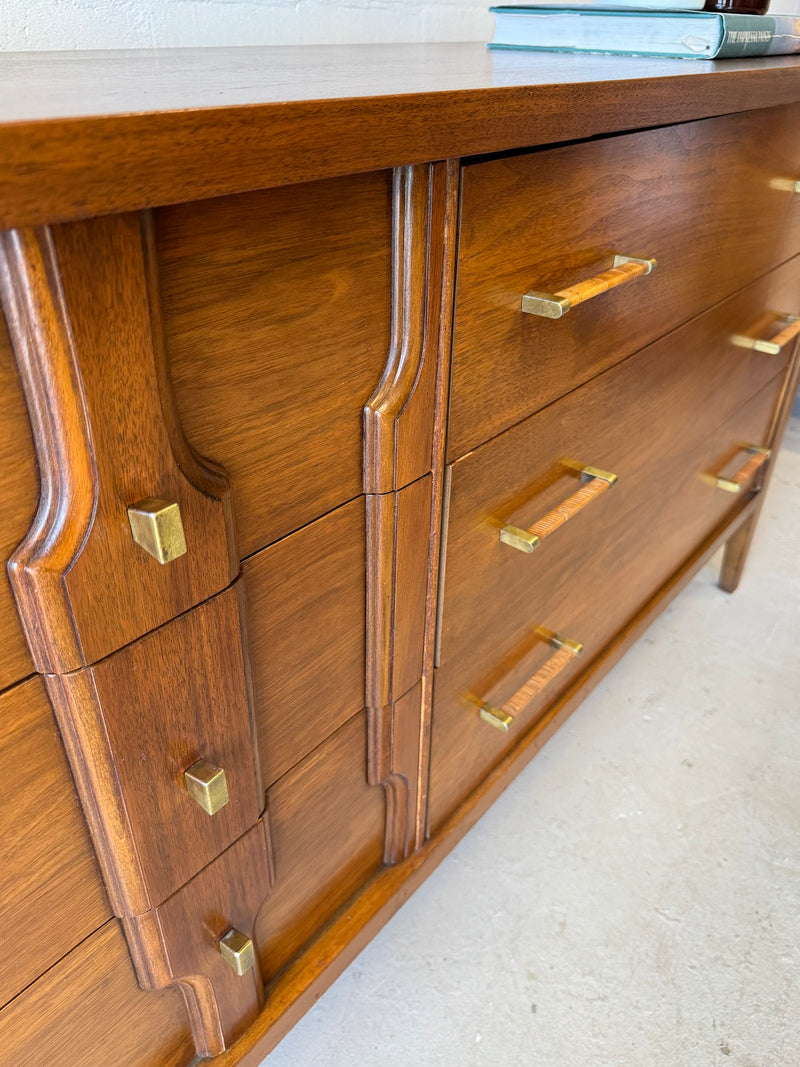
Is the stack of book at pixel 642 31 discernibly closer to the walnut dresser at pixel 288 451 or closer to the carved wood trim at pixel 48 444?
the walnut dresser at pixel 288 451

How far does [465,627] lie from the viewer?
66cm

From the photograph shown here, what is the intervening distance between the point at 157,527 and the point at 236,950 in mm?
332

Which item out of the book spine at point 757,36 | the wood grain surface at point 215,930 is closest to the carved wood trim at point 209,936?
the wood grain surface at point 215,930

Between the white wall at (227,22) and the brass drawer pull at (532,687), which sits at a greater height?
the white wall at (227,22)

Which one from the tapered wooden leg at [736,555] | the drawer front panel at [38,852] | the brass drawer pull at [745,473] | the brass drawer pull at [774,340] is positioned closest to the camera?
the drawer front panel at [38,852]

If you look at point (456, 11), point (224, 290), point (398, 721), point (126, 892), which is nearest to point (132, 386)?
point (224, 290)

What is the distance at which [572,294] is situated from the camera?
53 centimetres

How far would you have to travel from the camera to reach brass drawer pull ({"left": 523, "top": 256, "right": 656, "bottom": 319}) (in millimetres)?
514

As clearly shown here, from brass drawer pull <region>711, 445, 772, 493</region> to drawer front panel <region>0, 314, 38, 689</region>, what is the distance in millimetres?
947

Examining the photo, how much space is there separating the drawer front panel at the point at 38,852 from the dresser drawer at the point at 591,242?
0.30m

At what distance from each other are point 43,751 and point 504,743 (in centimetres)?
56

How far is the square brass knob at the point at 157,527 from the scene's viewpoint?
334mm

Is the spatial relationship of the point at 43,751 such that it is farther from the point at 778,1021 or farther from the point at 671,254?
the point at 778,1021

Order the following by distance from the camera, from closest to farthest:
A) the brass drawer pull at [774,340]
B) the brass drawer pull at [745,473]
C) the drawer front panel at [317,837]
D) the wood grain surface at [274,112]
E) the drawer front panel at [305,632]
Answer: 1. the wood grain surface at [274,112]
2. the drawer front panel at [305,632]
3. the drawer front panel at [317,837]
4. the brass drawer pull at [774,340]
5. the brass drawer pull at [745,473]
